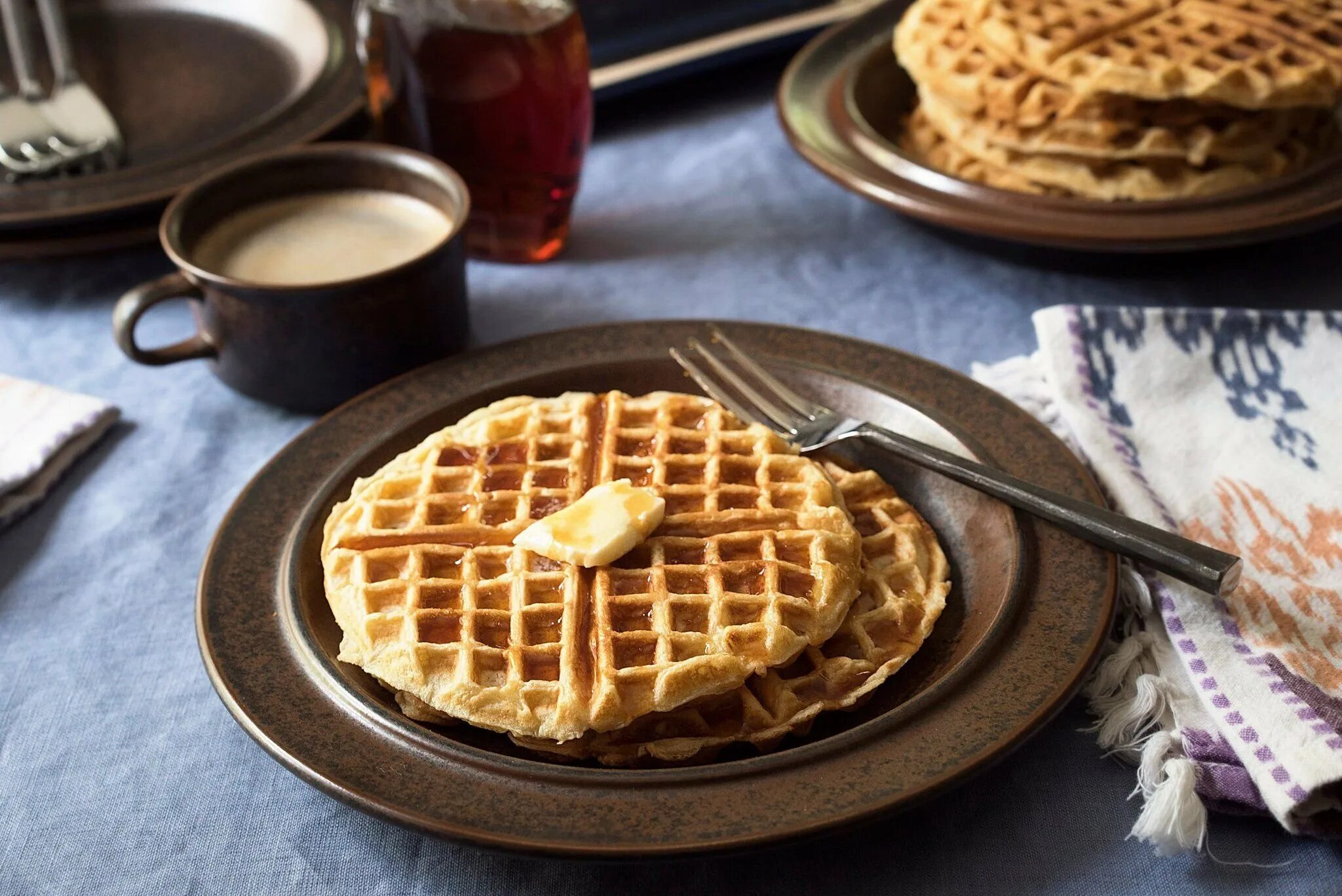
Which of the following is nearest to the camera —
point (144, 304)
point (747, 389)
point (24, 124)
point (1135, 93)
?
point (747, 389)

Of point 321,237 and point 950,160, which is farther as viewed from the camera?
point 950,160

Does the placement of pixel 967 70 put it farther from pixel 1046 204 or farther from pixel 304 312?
pixel 304 312

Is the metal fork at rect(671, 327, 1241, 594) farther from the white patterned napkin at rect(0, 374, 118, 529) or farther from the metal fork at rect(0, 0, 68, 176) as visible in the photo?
the metal fork at rect(0, 0, 68, 176)

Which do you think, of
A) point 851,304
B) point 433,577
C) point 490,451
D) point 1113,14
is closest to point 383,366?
point 490,451

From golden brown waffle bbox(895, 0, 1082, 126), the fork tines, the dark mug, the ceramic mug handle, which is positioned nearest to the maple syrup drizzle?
the fork tines

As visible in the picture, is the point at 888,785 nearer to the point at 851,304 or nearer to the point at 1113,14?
the point at 851,304

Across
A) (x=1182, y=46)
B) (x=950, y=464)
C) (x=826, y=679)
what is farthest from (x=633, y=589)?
(x=1182, y=46)

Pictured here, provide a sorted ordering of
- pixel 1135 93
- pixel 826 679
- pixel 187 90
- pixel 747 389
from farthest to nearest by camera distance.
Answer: pixel 187 90 < pixel 1135 93 < pixel 747 389 < pixel 826 679
